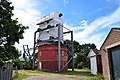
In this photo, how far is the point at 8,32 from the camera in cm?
978

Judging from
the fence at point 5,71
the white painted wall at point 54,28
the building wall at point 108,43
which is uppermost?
the white painted wall at point 54,28

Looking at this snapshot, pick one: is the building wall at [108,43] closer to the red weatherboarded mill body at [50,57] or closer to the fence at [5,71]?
the fence at [5,71]

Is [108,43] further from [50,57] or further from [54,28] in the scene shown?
[54,28]

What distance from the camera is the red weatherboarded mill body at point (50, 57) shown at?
37344 millimetres

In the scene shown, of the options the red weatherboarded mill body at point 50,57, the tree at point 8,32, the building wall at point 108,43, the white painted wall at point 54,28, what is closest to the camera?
the tree at point 8,32

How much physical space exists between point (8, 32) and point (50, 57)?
92.5 feet

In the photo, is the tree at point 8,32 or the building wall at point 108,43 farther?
the building wall at point 108,43

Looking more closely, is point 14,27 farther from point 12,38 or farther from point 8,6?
point 8,6

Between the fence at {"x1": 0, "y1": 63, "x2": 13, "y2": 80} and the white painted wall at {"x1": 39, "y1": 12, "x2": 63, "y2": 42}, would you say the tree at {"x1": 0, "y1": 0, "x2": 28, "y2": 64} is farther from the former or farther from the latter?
the white painted wall at {"x1": 39, "y1": 12, "x2": 63, "y2": 42}

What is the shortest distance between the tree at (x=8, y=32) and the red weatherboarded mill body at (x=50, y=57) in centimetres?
2713

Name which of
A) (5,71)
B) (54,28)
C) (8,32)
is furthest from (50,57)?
(8,32)

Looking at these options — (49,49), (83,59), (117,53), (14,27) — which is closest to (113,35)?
(117,53)

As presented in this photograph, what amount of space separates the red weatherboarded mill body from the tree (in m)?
27.1

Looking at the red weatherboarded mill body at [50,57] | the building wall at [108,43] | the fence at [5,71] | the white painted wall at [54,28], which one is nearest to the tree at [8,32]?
the fence at [5,71]
